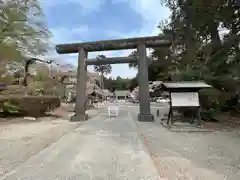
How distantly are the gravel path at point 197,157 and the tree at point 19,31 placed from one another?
9.31 m

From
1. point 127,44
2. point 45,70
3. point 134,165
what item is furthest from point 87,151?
point 45,70

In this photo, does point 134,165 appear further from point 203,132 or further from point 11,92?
point 11,92

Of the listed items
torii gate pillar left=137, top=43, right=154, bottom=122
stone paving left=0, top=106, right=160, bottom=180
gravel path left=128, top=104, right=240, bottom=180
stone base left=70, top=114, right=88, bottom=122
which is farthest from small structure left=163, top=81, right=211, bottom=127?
stone base left=70, top=114, right=88, bottom=122

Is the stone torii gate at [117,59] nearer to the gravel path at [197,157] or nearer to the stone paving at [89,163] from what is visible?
the gravel path at [197,157]

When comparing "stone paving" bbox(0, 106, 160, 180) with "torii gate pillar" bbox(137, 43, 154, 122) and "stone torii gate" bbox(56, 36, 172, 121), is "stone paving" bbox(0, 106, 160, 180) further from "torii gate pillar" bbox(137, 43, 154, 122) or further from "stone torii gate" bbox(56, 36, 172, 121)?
"stone torii gate" bbox(56, 36, 172, 121)

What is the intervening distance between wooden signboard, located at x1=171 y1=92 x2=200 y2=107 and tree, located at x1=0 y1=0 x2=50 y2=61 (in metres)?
8.82

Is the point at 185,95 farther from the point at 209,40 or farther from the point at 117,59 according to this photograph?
the point at 117,59

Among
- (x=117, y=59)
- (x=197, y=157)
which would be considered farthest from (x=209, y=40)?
(x=197, y=157)

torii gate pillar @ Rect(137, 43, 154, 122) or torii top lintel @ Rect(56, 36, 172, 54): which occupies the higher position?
torii top lintel @ Rect(56, 36, 172, 54)

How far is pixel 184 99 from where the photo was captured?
891 centimetres

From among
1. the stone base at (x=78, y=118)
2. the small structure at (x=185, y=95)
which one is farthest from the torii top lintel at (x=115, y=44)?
the stone base at (x=78, y=118)

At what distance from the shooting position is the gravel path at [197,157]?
331 cm

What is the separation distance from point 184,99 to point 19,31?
10398 mm

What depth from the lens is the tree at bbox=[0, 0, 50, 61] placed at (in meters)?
10.9
